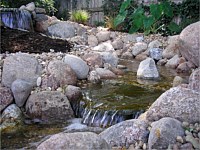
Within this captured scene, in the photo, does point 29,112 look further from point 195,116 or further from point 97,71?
point 195,116

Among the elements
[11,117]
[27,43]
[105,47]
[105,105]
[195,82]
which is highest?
[27,43]

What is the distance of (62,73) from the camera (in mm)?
5770

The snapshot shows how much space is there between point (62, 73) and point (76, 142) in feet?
11.9

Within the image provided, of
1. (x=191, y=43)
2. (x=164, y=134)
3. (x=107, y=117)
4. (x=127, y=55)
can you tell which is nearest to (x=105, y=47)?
(x=127, y=55)

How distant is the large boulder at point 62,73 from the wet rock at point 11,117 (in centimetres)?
98

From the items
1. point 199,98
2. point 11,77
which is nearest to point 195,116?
point 199,98

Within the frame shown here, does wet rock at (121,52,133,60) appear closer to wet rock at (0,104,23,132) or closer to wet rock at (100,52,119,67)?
wet rock at (100,52,119,67)

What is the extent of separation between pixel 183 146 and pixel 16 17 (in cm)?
841

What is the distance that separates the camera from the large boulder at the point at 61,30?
10.6 meters

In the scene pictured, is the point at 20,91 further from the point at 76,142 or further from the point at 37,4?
the point at 37,4

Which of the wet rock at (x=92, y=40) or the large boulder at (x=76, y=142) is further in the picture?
the wet rock at (x=92, y=40)

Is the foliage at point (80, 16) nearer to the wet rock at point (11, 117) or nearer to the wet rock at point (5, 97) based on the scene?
the wet rock at point (5, 97)

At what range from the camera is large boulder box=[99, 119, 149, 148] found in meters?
3.32

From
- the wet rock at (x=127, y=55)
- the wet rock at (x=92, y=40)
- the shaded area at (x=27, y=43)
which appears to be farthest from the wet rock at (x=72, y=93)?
the wet rock at (x=92, y=40)
